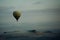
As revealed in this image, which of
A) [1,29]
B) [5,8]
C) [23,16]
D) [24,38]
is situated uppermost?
[5,8]

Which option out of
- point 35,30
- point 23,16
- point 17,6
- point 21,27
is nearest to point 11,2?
point 17,6

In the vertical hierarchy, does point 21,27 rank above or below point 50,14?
below

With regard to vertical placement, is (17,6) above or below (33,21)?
above

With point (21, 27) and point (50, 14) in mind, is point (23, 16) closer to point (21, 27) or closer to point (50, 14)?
point (21, 27)

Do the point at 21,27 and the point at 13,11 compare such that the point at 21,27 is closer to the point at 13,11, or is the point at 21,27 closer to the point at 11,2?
the point at 13,11

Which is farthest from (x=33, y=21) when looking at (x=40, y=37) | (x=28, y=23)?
(x=40, y=37)

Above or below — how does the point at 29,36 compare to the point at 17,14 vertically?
below

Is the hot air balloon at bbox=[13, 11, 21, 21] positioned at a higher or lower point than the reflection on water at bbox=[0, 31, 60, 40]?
higher

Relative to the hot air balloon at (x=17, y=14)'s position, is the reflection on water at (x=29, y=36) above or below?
below

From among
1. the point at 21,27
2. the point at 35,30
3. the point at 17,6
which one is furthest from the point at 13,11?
the point at 35,30
